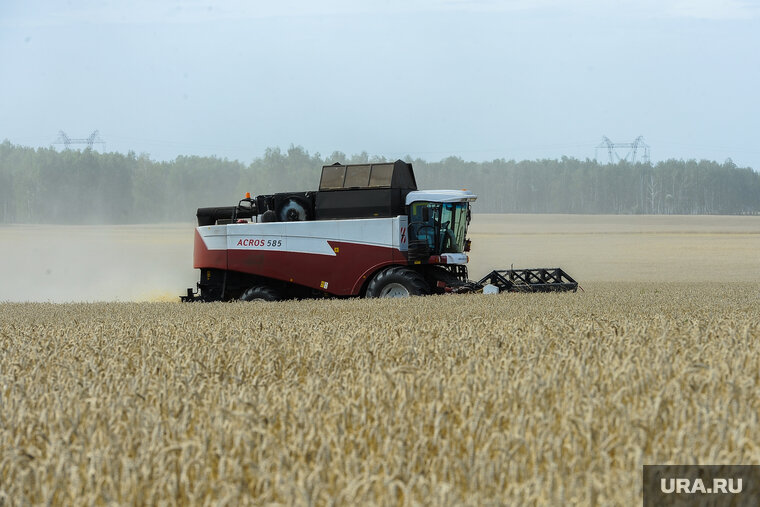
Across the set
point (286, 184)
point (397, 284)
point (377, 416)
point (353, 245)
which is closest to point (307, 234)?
point (353, 245)

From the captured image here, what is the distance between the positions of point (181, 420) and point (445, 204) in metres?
13.2

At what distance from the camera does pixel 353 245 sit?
17000mm

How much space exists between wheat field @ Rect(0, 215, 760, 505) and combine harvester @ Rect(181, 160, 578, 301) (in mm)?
7477

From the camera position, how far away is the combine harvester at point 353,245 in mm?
16750

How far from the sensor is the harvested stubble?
134 inches

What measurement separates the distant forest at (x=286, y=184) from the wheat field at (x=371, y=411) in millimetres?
56846

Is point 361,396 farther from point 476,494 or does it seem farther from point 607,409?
point 476,494

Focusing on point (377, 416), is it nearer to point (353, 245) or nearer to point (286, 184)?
point (353, 245)

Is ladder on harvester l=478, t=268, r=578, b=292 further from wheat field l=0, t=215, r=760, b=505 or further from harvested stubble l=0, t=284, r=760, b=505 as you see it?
harvested stubble l=0, t=284, r=760, b=505

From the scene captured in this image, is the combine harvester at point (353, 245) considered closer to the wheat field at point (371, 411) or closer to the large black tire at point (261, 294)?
the large black tire at point (261, 294)

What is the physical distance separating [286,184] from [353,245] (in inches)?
3173

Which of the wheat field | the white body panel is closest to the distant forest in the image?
the white body panel

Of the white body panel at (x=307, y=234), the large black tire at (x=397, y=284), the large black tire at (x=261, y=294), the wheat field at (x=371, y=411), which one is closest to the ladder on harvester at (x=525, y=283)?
the large black tire at (x=397, y=284)

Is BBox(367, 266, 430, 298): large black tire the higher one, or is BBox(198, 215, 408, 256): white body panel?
BBox(198, 215, 408, 256): white body panel
